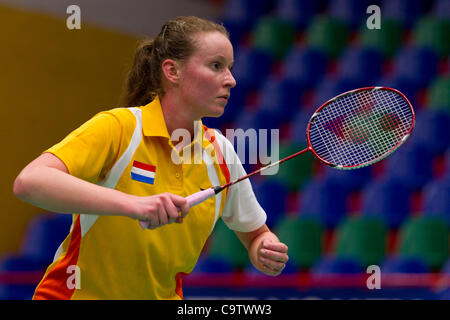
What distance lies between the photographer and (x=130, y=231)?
188 centimetres

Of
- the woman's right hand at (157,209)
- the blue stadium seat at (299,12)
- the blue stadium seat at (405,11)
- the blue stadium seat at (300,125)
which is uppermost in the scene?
the blue stadium seat at (299,12)

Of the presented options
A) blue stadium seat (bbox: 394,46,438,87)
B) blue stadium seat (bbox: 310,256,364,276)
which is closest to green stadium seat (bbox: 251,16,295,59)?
blue stadium seat (bbox: 394,46,438,87)

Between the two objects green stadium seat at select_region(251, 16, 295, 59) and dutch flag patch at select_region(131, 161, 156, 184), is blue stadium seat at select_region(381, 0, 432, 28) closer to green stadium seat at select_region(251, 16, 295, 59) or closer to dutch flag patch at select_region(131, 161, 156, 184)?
green stadium seat at select_region(251, 16, 295, 59)

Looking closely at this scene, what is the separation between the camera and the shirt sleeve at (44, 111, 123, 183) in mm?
1715

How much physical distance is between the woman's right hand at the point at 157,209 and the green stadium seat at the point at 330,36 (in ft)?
17.0

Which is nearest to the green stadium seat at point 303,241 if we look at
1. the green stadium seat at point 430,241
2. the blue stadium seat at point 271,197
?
the blue stadium seat at point 271,197

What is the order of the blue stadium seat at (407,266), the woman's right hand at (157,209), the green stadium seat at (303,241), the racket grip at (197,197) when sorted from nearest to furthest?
the woman's right hand at (157,209) < the racket grip at (197,197) < the blue stadium seat at (407,266) < the green stadium seat at (303,241)

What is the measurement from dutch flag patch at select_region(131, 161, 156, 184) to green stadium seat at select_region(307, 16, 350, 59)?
195 inches

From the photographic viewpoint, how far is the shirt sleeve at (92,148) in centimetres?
171

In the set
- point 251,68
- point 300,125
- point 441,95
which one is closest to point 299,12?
point 251,68

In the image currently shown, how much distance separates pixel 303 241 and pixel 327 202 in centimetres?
47

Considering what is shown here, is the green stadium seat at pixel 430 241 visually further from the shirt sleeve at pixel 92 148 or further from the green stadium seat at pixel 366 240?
the shirt sleeve at pixel 92 148

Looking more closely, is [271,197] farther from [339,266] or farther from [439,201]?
[439,201]

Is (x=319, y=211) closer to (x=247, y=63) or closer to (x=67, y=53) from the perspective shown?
(x=247, y=63)
